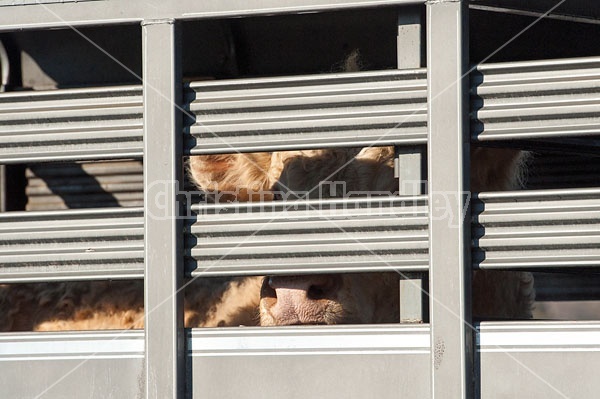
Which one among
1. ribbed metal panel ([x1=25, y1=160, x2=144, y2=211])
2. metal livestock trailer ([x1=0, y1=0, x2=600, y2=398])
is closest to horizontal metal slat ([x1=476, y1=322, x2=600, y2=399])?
metal livestock trailer ([x1=0, y1=0, x2=600, y2=398])

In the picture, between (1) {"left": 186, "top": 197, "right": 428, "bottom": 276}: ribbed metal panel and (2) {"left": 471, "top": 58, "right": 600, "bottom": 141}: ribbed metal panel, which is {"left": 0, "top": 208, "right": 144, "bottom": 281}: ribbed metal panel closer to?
(1) {"left": 186, "top": 197, "right": 428, "bottom": 276}: ribbed metal panel

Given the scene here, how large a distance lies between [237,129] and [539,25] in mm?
1449

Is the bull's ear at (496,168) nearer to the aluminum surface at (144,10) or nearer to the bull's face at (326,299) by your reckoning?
the bull's face at (326,299)

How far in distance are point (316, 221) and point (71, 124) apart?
90 cm

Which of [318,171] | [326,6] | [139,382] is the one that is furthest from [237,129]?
[318,171]

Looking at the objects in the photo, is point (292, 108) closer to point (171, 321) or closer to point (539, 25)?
point (171, 321)

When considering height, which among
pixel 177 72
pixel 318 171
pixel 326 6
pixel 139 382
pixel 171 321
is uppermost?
pixel 326 6

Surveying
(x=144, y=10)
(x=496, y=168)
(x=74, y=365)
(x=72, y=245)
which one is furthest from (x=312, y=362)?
(x=496, y=168)

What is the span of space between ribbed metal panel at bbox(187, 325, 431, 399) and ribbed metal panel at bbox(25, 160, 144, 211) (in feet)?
9.02

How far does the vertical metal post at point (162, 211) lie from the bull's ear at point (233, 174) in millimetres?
1633

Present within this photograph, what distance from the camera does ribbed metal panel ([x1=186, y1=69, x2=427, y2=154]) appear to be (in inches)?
112

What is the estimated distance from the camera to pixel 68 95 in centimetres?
306

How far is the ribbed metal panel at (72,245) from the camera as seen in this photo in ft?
9.71

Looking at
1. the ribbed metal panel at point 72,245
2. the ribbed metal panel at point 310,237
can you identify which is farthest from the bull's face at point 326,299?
the ribbed metal panel at point 72,245
